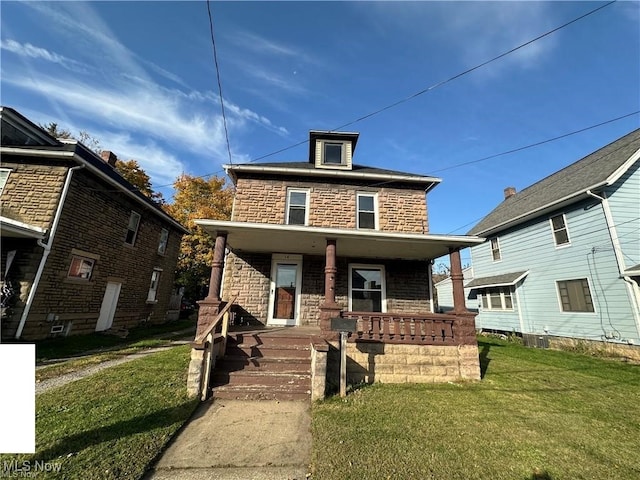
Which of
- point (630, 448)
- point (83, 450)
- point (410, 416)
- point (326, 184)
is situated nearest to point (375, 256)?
point (326, 184)

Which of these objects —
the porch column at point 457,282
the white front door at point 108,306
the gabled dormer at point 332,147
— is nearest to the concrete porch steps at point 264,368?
the porch column at point 457,282

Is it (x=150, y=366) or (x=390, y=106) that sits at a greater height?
(x=390, y=106)

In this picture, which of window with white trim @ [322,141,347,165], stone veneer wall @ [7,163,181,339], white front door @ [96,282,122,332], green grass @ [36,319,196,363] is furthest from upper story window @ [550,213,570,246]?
white front door @ [96,282,122,332]

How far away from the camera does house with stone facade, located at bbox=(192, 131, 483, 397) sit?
21.7ft

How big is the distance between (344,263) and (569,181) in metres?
11.8

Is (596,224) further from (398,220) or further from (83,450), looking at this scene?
(83,450)

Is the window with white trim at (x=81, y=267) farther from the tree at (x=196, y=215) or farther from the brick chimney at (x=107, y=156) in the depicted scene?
the tree at (x=196, y=215)

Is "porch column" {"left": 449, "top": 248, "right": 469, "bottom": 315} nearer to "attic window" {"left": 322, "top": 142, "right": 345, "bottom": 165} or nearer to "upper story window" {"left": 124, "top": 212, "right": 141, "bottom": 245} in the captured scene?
"attic window" {"left": 322, "top": 142, "right": 345, "bottom": 165}

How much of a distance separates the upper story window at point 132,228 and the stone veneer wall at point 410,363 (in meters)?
11.9

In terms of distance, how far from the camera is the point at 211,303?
252 inches

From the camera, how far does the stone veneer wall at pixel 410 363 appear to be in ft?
21.1

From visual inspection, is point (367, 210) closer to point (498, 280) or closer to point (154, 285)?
point (498, 280)

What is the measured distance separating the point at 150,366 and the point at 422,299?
834cm

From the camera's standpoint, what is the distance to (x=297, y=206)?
10.0 meters
